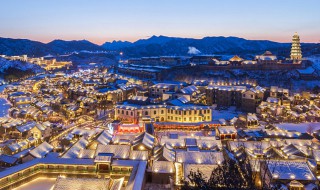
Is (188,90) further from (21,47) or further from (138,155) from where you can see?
(21,47)

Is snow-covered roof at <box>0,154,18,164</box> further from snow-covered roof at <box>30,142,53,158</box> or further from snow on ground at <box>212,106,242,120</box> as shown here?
snow on ground at <box>212,106,242,120</box>

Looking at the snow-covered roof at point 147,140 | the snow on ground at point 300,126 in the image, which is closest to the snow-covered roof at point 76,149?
the snow-covered roof at point 147,140

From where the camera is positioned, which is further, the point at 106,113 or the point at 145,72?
the point at 145,72

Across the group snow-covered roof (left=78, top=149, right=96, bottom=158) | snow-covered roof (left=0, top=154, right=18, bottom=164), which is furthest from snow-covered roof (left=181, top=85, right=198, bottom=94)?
snow-covered roof (left=0, top=154, right=18, bottom=164)

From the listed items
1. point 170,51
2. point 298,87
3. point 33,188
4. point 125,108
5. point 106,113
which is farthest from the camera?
point 170,51

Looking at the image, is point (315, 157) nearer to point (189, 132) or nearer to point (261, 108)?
point (189, 132)

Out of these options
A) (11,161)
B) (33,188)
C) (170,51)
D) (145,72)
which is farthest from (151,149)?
(170,51)

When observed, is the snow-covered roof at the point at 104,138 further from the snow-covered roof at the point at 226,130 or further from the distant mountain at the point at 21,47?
the distant mountain at the point at 21,47
